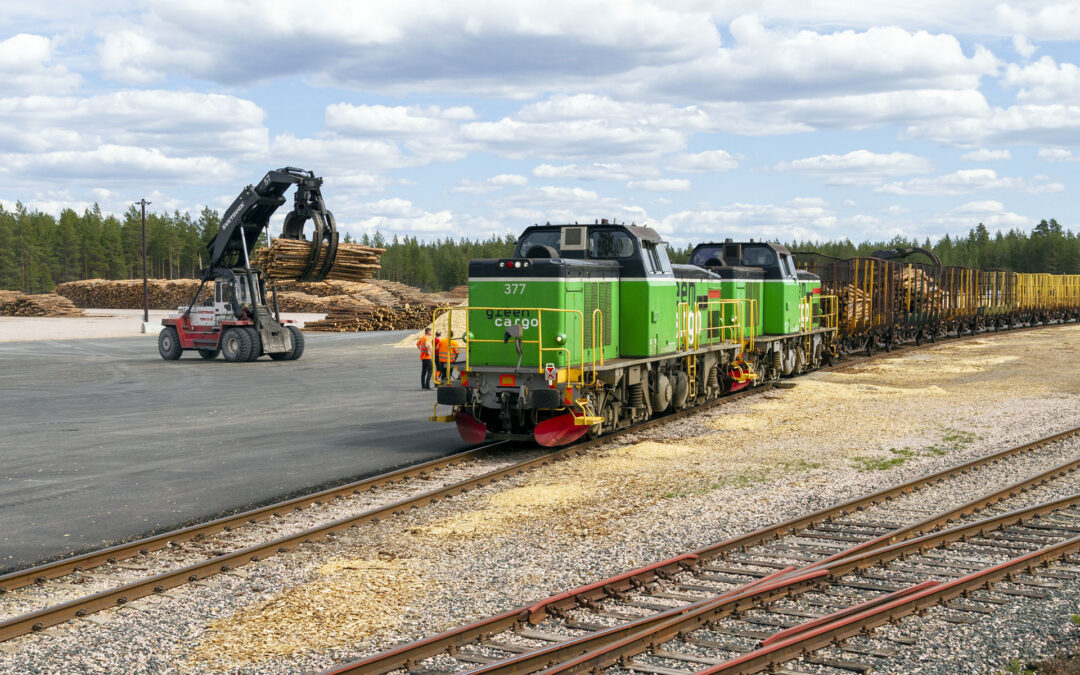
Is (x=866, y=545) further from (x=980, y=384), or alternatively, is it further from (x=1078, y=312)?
(x=1078, y=312)

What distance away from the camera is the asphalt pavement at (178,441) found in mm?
9711

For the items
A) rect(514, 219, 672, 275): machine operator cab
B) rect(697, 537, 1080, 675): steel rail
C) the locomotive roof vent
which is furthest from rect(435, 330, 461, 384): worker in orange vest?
rect(697, 537, 1080, 675): steel rail

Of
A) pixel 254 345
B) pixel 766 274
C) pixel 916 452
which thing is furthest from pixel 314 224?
pixel 916 452

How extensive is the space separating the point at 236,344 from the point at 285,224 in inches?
163

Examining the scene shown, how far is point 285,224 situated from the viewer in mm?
26984

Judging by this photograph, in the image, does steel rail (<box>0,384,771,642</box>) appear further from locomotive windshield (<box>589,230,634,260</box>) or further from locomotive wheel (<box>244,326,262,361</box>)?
locomotive wheel (<box>244,326,262,361</box>)

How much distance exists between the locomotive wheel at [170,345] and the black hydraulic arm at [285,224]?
2349 millimetres

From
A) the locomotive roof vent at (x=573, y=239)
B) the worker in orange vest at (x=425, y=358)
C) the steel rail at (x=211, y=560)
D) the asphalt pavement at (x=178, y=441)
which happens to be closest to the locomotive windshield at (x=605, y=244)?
the locomotive roof vent at (x=573, y=239)

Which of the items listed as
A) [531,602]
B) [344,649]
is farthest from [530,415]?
[344,649]

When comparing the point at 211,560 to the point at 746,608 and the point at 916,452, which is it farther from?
the point at 916,452

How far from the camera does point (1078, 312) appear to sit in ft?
175

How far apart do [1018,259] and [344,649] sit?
13031cm

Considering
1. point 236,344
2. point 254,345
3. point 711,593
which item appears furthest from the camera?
point 236,344

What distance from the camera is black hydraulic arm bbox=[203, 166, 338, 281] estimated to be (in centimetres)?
2645
